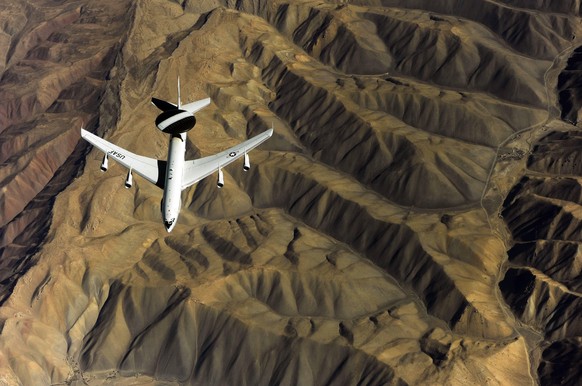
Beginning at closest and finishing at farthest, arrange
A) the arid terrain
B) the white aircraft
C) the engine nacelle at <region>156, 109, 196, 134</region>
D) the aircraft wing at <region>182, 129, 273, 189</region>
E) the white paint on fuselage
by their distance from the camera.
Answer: the white paint on fuselage → the white aircraft → the engine nacelle at <region>156, 109, 196, 134</region> → the aircraft wing at <region>182, 129, 273, 189</region> → the arid terrain

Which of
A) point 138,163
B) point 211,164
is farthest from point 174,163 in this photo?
point 138,163

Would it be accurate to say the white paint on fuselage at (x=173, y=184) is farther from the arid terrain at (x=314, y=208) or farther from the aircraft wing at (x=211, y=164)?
the arid terrain at (x=314, y=208)

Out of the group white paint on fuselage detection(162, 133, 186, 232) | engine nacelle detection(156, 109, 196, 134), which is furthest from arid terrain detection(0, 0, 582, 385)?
engine nacelle detection(156, 109, 196, 134)

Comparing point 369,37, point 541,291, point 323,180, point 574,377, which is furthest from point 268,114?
point 574,377

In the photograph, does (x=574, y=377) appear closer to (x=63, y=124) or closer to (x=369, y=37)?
(x=369, y=37)

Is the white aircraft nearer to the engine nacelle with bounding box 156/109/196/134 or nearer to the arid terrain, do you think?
the engine nacelle with bounding box 156/109/196/134

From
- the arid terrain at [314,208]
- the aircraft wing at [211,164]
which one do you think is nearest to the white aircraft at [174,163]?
the aircraft wing at [211,164]

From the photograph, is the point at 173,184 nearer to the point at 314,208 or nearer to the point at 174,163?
the point at 174,163
